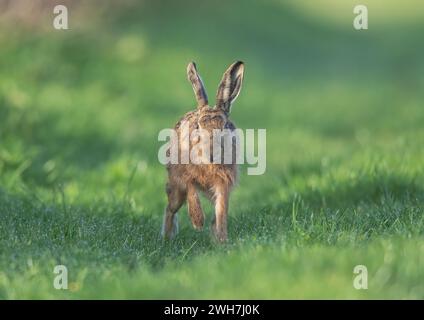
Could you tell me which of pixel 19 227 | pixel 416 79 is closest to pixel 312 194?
pixel 19 227

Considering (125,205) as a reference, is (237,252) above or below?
below

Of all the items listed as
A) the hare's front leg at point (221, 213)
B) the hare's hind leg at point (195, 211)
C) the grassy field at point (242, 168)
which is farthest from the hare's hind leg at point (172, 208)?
the hare's front leg at point (221, 213)

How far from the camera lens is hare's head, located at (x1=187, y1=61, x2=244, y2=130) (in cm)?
678

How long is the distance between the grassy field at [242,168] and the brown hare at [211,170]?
0.77 feet

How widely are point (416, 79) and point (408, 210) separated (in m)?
10.8

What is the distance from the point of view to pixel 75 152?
10781 mm

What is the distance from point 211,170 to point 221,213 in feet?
1.14

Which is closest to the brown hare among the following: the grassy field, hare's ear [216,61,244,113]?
hare's ear [216,61,244,113]

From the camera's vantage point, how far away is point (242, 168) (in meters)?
10.5

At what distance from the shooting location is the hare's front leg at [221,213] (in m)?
6.70

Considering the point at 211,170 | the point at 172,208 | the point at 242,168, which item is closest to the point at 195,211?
the point at 211,170
